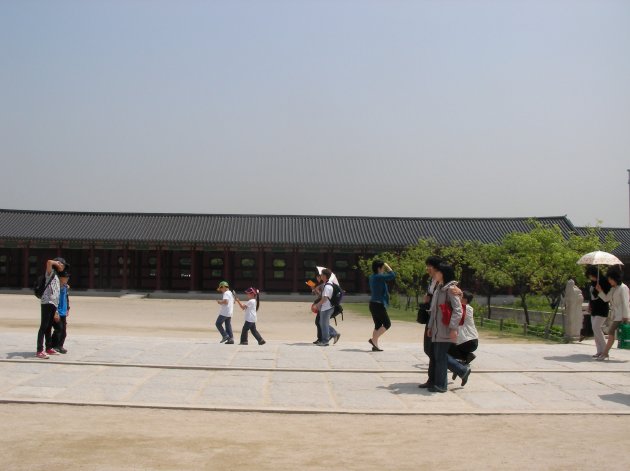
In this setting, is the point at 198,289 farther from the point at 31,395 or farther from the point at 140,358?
the point at 31,395

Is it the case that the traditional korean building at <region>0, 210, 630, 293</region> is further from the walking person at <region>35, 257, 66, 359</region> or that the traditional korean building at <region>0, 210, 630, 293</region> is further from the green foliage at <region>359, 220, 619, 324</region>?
the walking person at <region>35, 257, 66, 359</region>

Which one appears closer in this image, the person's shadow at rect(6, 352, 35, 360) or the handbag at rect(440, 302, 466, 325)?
the handbag at rect(440, 302, 466, 325)

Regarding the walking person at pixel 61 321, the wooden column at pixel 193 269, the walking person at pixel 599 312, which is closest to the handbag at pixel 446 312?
the walking person at pixel 599 312

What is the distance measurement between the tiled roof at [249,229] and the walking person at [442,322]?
30.1 metres

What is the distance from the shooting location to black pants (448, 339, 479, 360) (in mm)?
8969

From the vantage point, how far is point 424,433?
267 inches

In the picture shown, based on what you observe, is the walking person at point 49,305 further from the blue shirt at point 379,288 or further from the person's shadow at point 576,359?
the person's shadow at point 576,359

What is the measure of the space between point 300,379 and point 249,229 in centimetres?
3163

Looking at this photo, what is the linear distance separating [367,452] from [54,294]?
6.31 meters

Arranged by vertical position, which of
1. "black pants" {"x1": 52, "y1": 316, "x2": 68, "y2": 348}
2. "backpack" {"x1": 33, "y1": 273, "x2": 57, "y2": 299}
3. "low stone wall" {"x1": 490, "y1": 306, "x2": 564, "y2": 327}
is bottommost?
"low stone wall" {"x1": 490, "y1": 306, "x2": 564, "y2": 327}

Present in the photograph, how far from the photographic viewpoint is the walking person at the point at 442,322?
335 inches

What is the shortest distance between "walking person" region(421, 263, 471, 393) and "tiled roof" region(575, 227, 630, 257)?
1383 inches

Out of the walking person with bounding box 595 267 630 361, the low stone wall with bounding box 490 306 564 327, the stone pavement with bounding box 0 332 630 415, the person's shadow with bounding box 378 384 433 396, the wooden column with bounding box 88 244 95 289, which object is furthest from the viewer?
the wooden column with bounding box 88 244 95 289

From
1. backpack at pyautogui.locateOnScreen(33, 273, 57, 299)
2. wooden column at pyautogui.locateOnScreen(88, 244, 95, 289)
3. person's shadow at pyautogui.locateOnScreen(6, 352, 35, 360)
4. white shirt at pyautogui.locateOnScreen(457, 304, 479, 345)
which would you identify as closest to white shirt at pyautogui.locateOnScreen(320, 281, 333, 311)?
white shirt at pyautogui.locateOnScreen(457, 304, 479, 345)
